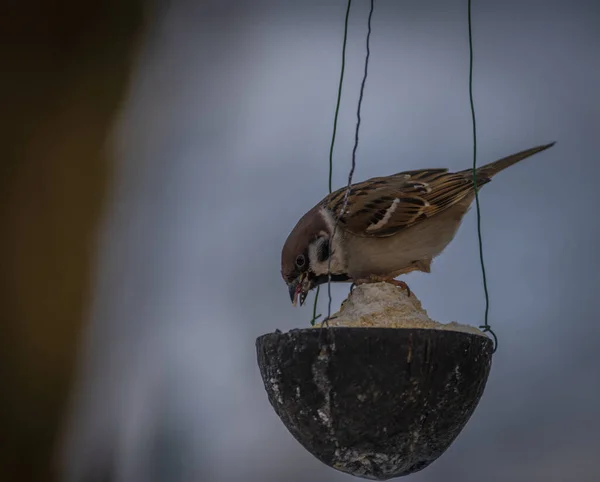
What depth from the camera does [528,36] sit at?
135 inches

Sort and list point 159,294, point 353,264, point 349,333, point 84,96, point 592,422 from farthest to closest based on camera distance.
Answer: point 159,294, point 592,422, point 84,96, point 353,264, point 349,333

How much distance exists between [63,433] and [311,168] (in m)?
1.39

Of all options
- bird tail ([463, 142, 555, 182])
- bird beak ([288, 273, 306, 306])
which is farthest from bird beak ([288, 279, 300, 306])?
bird tail ([463, 142, 555, 182])

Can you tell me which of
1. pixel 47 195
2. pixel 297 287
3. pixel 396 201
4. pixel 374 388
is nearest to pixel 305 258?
pixel 297 287

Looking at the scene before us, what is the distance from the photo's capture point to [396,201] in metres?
2.17

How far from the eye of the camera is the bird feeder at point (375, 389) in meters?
1.56

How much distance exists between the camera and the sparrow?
2.05 metres

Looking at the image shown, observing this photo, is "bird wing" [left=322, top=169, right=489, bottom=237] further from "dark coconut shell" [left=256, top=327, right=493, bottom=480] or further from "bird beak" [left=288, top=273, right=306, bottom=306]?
"dark coconut shell" [left=256, top=327, right=493, bottom=480]

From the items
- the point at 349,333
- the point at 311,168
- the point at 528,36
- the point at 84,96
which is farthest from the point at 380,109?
the point at 349,333

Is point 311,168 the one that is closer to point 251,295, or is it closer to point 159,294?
point 251,295

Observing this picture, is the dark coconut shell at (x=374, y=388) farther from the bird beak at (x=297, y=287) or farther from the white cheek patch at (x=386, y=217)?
the white cheek patch at (x=386, y=217)

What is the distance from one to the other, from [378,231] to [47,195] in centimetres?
131

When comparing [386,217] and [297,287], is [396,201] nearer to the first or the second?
[386,217]

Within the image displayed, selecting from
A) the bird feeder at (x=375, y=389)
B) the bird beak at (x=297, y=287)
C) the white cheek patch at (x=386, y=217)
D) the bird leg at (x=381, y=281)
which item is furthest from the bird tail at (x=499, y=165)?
the bird feeder at (x=375, y=389)
